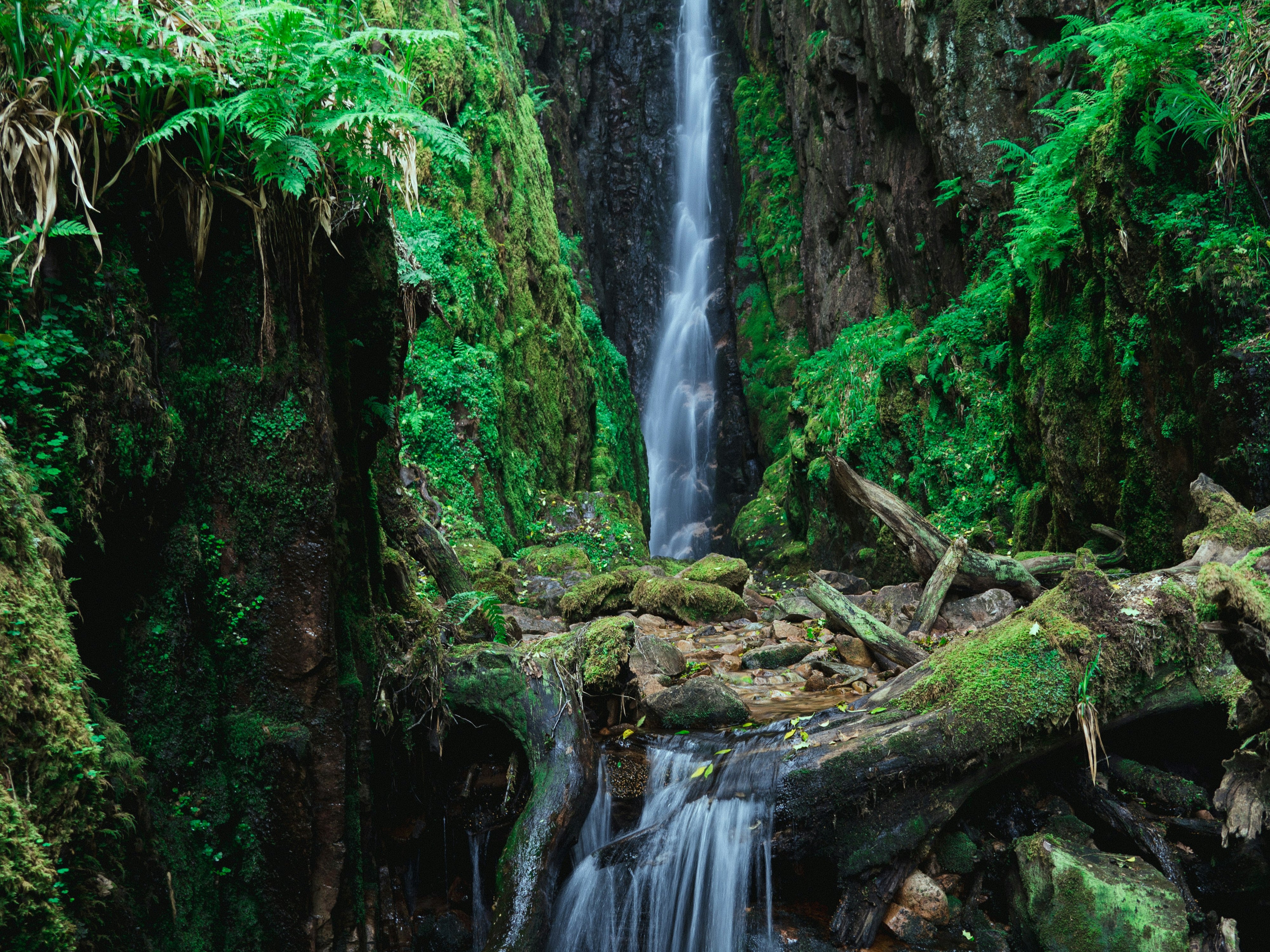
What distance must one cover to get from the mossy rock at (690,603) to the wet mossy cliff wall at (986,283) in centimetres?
319

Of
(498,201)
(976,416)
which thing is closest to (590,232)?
(498,201)

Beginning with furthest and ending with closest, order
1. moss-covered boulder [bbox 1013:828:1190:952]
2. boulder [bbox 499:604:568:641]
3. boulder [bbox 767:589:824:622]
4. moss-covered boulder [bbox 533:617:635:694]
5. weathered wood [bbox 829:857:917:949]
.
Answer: boulder [bbox 767:589:824:622] → boulder [bbox 499:604:568:641] → moss-covered boulder [bbox 533:617:635:694] → weathered wood [bbox 829:857:917:949] → moss-covered boulder [bbox 1013:828:1190:952]

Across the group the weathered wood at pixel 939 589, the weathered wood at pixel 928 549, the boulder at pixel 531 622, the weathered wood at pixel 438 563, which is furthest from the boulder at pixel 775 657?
the weathered wood at pixel 438 563

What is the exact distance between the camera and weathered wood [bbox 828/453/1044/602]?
6.98 meters

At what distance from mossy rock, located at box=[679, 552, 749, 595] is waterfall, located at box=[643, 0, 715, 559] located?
11805 millimetres

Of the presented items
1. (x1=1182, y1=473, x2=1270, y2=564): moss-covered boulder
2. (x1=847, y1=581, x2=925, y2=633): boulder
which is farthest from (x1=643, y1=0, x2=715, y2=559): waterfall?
(x1=1182, y1=473, x2=1270, y2=564): moss-covered boulder

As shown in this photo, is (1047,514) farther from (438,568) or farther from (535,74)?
(535,74)

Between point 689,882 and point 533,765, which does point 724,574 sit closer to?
point 689,882

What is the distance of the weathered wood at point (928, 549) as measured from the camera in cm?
698

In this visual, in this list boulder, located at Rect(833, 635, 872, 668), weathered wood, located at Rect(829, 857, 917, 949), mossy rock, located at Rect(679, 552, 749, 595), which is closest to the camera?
weathered wood, located at Rect(829, 857, 917, 949)

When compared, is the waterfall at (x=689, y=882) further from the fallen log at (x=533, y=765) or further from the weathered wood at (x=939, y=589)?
the weathered wood at (x=939, y=589)

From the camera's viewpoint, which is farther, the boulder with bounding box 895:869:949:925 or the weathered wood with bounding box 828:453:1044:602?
the weathered wood with bounding box 828:453:1044:602

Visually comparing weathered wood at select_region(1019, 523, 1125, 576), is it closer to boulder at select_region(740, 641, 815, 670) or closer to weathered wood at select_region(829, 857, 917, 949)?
boulder at select_region(740, 641, 815, 670)

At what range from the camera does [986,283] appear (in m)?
11.8
